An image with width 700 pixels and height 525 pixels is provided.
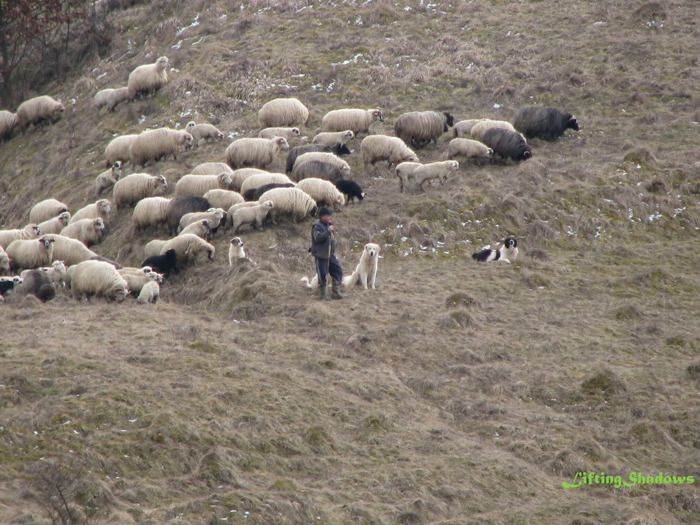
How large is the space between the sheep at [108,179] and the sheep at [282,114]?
4468mm

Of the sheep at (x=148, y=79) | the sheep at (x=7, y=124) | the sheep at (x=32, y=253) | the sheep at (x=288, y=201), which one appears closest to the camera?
the sheep at (x=32, y=253)

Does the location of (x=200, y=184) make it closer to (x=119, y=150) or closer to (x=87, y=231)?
(x=87, y=231)

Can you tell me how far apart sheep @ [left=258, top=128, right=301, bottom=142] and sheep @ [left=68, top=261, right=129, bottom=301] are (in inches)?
296

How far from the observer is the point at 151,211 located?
18656 mm

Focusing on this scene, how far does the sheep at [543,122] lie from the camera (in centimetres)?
2305

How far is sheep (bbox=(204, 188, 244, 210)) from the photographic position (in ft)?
61.1

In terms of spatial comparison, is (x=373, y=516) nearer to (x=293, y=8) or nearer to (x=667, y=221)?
(x=667, y=221)

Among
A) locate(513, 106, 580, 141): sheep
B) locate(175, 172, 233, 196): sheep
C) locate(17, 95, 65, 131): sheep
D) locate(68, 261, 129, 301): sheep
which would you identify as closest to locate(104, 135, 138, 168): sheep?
locate(175, 172, 233, 196): sheep

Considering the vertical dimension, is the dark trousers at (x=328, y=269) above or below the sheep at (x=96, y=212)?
above

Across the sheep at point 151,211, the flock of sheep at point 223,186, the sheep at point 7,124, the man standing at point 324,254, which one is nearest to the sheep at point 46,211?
the flock of sheep at point 223,186

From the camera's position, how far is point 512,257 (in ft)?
57.2

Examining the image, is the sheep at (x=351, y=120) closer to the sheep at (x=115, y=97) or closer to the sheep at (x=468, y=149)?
the sheep at (x=468, y=149)

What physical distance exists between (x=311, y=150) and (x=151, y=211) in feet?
14.5

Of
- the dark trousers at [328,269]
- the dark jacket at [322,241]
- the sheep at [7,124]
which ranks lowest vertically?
the sheep at [7,124]
